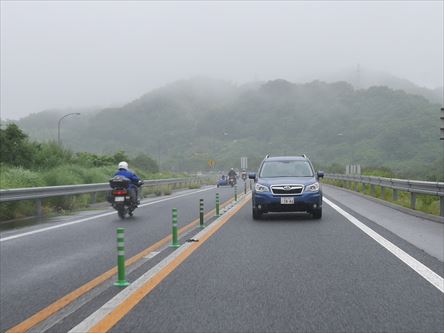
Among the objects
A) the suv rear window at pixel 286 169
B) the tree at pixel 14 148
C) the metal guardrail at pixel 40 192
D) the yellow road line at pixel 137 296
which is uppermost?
the tree at pixel 14 148

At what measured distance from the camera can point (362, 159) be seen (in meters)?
114

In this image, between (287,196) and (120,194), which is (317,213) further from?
(120,194)

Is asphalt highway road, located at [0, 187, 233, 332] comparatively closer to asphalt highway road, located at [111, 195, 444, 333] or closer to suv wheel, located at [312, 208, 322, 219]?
asphalt highway road, located at [111, 195, 444, 333]

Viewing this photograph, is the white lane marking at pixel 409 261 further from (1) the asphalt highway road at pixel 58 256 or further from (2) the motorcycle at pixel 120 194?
(2) the motorcycle at pixel 120 194

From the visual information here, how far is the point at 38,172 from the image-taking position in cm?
2359

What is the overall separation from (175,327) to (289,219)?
433 inches

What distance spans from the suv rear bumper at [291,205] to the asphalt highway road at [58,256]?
1.98m

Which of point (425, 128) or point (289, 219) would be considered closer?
point (289, 219)

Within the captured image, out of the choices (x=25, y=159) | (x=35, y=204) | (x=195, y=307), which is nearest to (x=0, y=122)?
(x=25, y=159)

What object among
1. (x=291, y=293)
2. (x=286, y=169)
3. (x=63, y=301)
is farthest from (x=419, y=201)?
(x=63, y=301)

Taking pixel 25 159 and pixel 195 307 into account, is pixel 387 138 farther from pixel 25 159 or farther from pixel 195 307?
pixel 195 307

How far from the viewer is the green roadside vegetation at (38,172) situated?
1855 centimetres

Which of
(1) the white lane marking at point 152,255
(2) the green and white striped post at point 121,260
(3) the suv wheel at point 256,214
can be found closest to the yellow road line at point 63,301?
(1) the white lane marking at point 152,255

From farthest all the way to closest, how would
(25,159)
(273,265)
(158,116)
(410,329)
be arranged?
1. (158,116)
2. (25,159)
3. (273,265)
4. (410,329)
